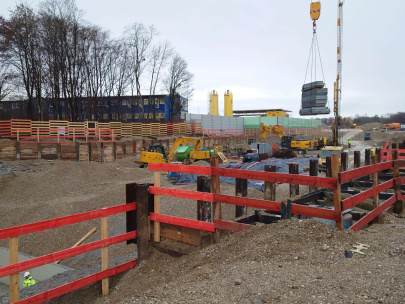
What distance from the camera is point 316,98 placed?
2645cm

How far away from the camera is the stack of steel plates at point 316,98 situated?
26391 millimetres

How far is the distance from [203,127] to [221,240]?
146 feet

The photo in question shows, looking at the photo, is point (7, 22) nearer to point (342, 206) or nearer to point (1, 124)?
point (1, 124)

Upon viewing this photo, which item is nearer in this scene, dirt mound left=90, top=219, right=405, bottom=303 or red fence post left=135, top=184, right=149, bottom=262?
dirt mound left=90, top=219, right=405, bottom=303

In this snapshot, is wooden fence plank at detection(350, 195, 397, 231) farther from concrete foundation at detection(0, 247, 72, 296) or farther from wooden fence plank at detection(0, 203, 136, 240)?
concrete foundation at detection(0, 247, 72, 296)

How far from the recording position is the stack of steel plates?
26.4 m

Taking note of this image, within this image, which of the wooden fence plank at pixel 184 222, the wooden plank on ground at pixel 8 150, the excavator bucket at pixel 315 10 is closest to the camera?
the wooden fence plank at pixel 184 222

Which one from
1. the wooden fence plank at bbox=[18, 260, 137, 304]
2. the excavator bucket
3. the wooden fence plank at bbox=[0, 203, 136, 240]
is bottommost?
the wooden fence plank at bbox=[18, 260, 137, 304]

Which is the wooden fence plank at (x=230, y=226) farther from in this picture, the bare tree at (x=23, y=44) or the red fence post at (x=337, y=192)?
the bare tree at (x=23, y=44)

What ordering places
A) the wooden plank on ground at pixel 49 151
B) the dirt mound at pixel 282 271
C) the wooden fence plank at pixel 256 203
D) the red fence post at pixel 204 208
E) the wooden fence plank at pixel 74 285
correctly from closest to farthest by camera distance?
1. the dirt mound at pixel 282 271
2. the wooden fence plank at pixel 74 285
3. the wooden fence plank at pixel 256 203
4. the red fence post at pixel 204 208
5. the wooden plank on ground at pixel 49 151

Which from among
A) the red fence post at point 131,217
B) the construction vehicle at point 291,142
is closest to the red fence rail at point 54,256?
the red fence post at point 131,217

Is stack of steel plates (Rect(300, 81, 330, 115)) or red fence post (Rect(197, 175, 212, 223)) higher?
stack of steel plates (Rect(300, 81, 330, 115))

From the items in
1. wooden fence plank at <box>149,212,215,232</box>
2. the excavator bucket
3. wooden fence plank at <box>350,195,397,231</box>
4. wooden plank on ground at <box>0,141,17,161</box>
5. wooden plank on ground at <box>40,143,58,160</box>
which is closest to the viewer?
wooden fence plank at <box>149,212,215,232</box>

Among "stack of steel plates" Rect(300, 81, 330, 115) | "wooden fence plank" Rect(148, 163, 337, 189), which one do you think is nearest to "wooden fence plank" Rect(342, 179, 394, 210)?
"wooden fence plank" Rect(148, 163, 337, 189)
